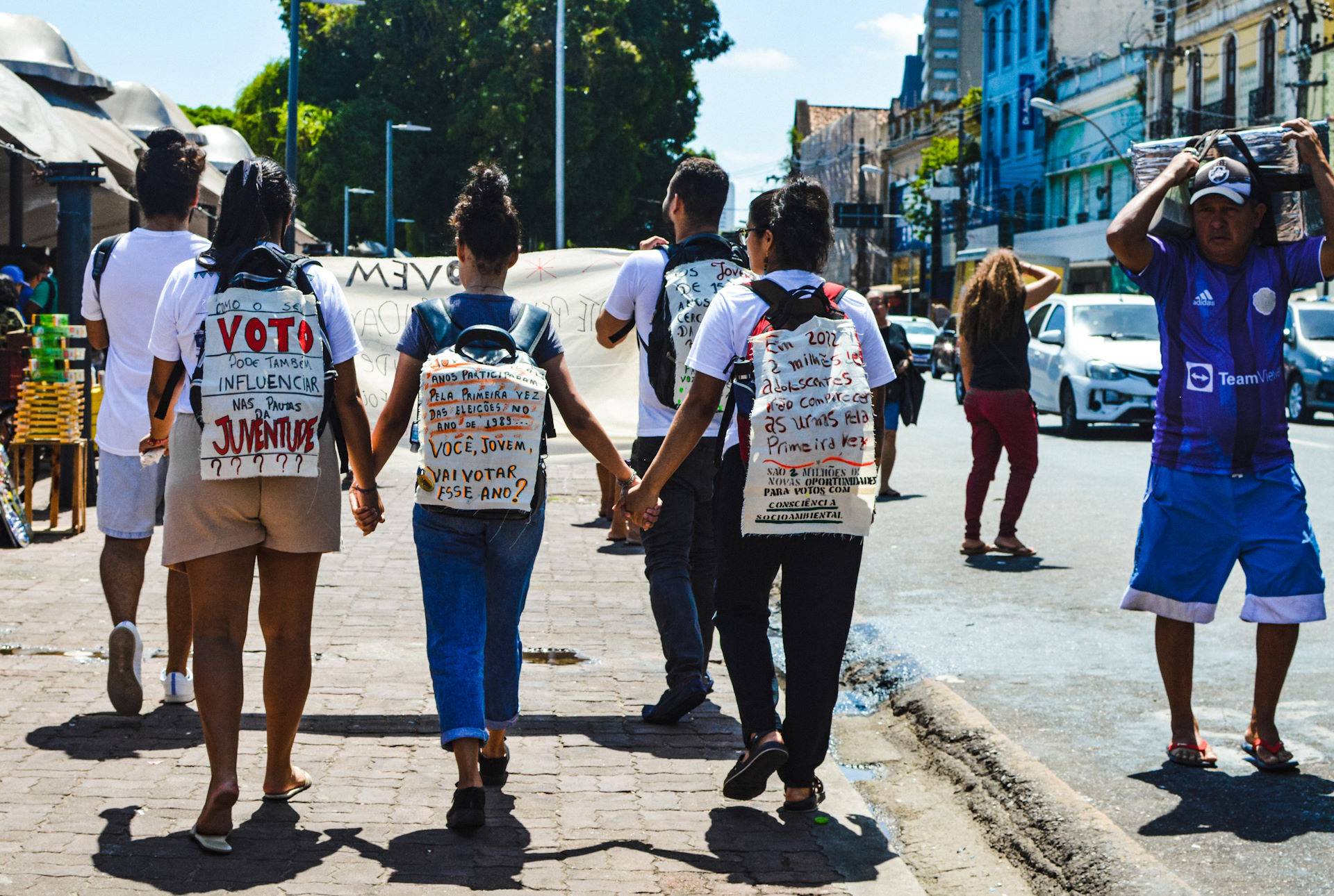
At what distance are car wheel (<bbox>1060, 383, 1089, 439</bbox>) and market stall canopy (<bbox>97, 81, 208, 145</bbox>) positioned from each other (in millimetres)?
10776

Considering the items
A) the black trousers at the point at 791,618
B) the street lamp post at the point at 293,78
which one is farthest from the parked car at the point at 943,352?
the black trousers at the point at 791,618

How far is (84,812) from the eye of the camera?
176 inches

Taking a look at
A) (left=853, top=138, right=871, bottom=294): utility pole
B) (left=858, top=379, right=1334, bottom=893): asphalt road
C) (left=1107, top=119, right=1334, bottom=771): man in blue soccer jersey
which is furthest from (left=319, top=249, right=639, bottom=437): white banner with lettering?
(left=853, top=138, right=871, bottom=294): utility pole

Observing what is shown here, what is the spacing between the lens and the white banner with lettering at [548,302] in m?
8.80

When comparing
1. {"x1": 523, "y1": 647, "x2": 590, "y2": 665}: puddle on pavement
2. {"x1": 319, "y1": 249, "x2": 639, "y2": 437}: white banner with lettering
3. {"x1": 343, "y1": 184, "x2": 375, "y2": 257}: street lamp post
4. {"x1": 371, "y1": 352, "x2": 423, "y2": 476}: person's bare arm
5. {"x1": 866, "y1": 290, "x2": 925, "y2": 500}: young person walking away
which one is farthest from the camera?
{"x1": 343, "y1": 184, "x2": 375, "y2": 257}: street lamp post

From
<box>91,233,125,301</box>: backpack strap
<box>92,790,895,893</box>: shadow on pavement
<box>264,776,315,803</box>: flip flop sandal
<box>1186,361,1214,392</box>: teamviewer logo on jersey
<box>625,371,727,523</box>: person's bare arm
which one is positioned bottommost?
<box>92,790,895,893</box>: shadow on pavement

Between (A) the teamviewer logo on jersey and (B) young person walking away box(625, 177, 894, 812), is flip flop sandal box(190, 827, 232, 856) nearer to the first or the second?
(B) young person walking away box(625, 177, 894, 812)

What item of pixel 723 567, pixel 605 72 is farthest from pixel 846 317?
pixel 605 72

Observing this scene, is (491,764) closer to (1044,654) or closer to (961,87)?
(1044,654)

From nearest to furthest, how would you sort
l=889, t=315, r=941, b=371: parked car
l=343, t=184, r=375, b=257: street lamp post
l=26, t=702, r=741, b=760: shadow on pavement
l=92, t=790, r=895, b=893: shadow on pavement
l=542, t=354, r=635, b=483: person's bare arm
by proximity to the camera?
l=92, t=790, r=895, b=893: shadow on pavement, l=542, t=354, r=635, b=483: person's bare arm, l=26, t=702, r=741, b=760: shadow on pavement, l=889, t=315, r=941, b=371: parked car, l=343, t=184, r=375, b=257: street lamp post

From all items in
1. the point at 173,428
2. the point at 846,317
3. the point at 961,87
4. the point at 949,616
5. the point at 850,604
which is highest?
the point at 961,87

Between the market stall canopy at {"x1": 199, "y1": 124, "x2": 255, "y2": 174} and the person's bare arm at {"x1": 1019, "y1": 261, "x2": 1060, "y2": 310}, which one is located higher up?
the market stall canopy at {"x1": 199, "y1": 124, "x2": 255, "y2": 174}

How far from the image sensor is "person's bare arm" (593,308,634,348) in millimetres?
5781

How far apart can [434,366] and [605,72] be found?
3877cm
